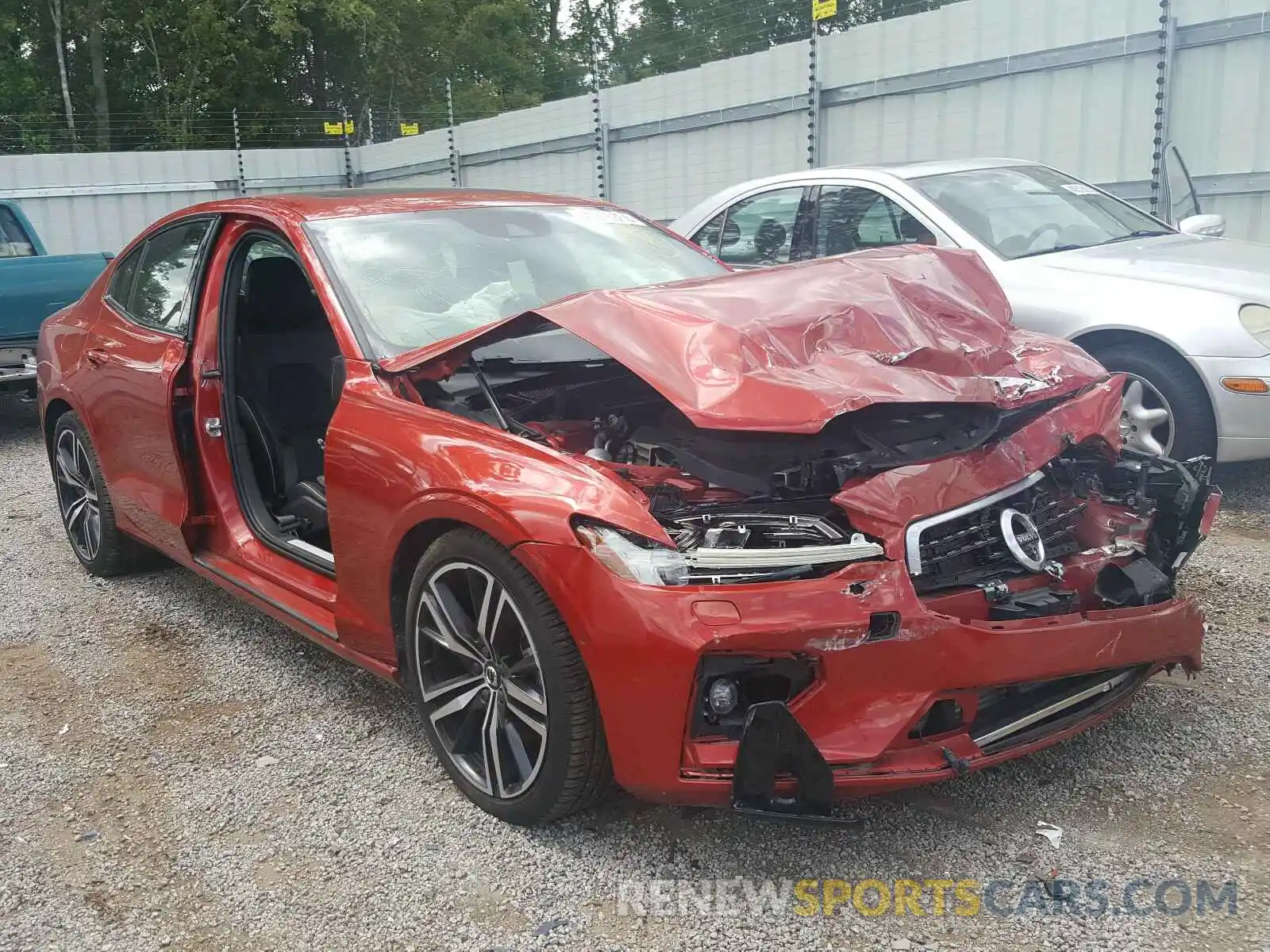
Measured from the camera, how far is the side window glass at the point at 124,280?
445 centimetres

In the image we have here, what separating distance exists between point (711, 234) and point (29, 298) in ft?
16.6

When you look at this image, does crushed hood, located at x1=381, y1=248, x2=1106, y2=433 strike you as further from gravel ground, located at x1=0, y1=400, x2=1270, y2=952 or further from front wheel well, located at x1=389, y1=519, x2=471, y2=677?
gravel ground, located at x1=0, y1=400, x2=1270, y2=952

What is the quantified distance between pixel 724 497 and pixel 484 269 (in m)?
1.39

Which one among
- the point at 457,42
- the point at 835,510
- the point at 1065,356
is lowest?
the point at 835,510

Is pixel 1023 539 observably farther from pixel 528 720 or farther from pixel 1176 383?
pixel 1176 383

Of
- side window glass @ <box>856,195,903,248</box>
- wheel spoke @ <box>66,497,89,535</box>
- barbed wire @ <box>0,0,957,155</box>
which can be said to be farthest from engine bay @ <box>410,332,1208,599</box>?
barbed wire @ <box>0,0,957,155</box>

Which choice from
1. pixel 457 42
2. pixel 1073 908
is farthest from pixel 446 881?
pixel 457 42

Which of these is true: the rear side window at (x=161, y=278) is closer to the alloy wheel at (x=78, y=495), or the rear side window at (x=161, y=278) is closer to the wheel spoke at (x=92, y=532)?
the alloy wheel at (x=78, y=495)

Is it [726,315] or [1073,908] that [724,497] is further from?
[1073,908]

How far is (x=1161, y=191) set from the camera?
7.42 metres

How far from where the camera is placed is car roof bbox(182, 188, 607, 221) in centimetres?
361

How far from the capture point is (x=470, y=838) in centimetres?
268

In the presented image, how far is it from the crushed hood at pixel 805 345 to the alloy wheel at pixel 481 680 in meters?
0.63

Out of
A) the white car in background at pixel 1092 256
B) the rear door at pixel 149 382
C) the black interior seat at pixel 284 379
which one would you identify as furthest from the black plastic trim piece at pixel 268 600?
the white car in background at pixel 1092 256
